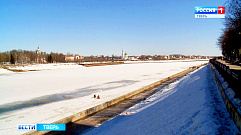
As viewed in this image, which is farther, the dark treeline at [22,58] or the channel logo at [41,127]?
the dark treeline at [22,58]

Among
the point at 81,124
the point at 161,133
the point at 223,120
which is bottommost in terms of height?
the point at 81,124

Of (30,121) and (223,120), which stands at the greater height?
(223,120)

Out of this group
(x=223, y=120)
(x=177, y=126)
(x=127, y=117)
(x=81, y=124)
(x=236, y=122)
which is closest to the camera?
(x=236, y=122)

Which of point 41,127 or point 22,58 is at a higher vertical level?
point 22,58

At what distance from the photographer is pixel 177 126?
21.4ft

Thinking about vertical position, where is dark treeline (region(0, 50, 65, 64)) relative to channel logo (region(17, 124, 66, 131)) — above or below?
above

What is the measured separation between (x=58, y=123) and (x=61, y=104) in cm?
357

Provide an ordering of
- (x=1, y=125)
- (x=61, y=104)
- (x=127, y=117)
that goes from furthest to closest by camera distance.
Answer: (x=61, y=104) < (x=127, y=117) < (x=1, y=125)

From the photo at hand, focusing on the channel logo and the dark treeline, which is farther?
the dark treeline

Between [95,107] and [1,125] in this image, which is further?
[95,107]

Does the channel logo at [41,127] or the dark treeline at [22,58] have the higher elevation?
the dark treeline at [22,58]

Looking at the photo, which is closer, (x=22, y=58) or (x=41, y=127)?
(x=41, y=127)

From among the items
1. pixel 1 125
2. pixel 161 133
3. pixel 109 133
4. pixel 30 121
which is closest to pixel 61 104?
pixel 30 121

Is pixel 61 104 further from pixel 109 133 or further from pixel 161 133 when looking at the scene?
pixel 161 133
